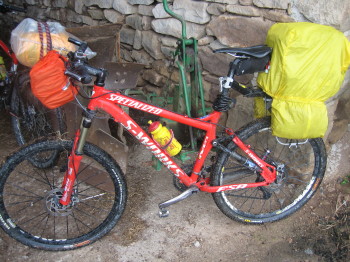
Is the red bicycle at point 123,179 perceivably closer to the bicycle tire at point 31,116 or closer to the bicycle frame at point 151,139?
the bicycle frame at point 151,139

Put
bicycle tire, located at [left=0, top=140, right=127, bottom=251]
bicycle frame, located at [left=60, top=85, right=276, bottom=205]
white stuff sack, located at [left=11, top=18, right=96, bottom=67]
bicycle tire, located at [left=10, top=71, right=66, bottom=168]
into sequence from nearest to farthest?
bicycle frame, located at [left=60, top=85, right=276, bottom=205]
bicycle tire, located at [left=0, top=140, right=127, bottom=251]
white stuff sack, located at [left=11, top=18, right=96, bottom=67]
bicycle tire, located at [left=10, top=71, right=66, bottom=168]

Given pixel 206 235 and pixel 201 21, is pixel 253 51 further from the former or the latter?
pixel 206 235

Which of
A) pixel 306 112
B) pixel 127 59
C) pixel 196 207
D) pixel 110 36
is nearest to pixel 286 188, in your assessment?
pixel 196 207

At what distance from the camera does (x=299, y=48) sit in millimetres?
2203

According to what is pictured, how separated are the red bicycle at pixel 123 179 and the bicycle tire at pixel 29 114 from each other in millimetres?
432

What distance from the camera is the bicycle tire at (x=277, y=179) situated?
2.61 meters

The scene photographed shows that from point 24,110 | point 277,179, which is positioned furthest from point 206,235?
point 24,110

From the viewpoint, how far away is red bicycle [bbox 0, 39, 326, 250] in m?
→ 2.25

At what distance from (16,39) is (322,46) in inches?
93.3

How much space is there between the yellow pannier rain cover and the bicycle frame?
40cm

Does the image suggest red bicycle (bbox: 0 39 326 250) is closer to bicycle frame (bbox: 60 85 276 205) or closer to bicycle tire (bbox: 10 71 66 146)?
bicycle frame (bbox: 60 85 276 205)

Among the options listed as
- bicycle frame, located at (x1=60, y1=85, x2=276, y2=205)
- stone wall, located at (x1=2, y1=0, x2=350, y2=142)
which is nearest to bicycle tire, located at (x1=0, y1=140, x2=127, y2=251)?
bicycle frame, located at (x1=60, y1=85, x2=276, y2=205)

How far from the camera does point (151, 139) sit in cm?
240

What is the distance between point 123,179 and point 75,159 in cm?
39
